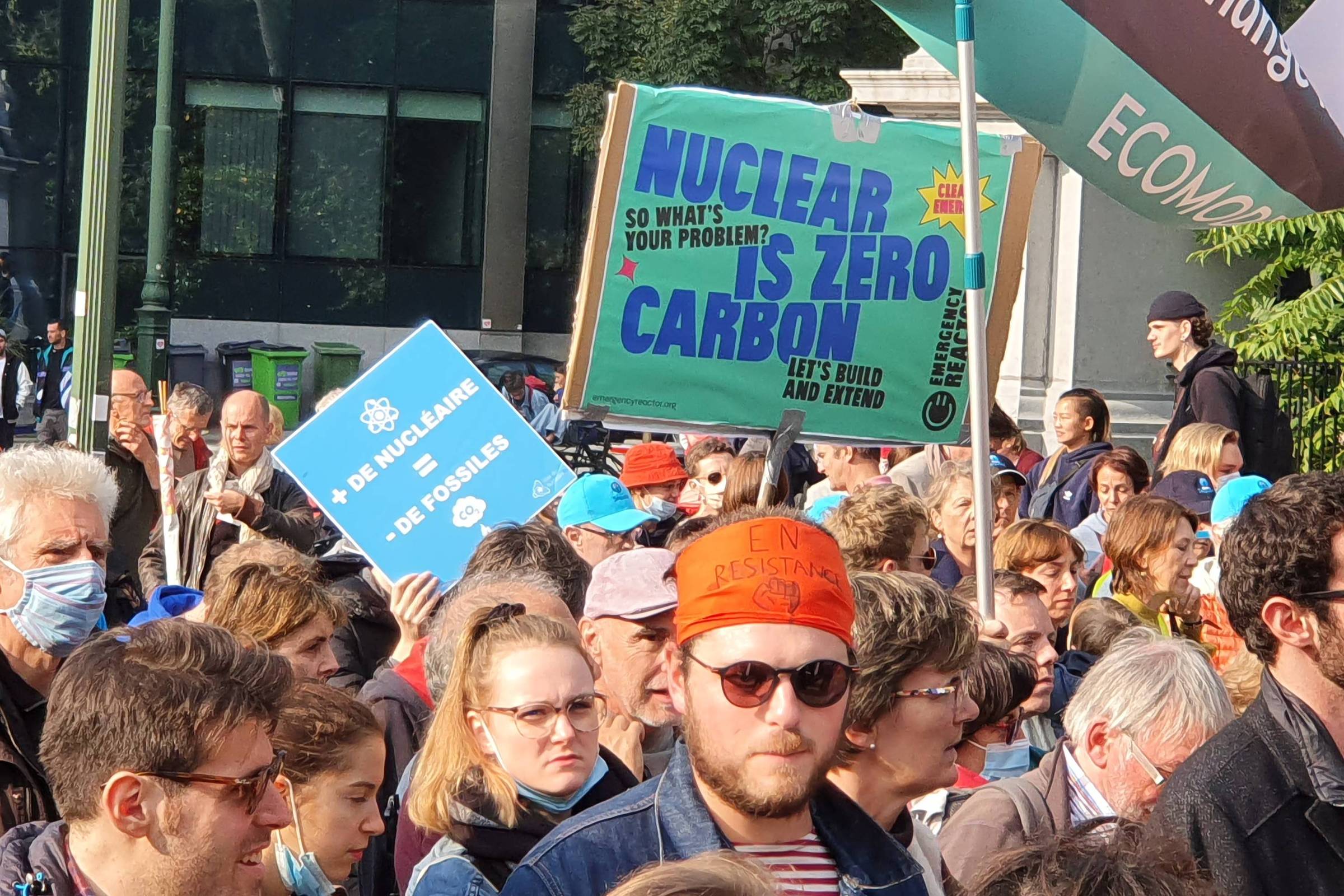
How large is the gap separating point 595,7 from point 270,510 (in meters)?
25.3

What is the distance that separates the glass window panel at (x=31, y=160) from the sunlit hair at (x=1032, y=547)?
28592 mm

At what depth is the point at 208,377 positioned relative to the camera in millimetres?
30969

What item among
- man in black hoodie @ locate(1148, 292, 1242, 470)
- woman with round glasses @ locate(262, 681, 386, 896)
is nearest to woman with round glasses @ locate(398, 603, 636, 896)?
woman with round glasses @ locate(262, 681, 386, 896)

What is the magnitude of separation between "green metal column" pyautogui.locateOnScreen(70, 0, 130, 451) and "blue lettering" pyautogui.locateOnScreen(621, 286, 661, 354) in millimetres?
3566

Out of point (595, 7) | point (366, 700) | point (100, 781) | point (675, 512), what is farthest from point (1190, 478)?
point (595, 7)

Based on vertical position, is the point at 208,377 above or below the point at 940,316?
below

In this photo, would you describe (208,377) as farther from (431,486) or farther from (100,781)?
(100,781)

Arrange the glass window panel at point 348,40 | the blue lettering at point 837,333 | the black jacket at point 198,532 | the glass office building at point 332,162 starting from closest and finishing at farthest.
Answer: the blue lettering at point 837,333 → the black jacket at point 198,532 → the glass office building at point 332,162 → the glass window panel at point 348,40

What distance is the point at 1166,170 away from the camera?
6.07 metres

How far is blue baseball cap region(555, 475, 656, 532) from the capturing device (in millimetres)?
6383

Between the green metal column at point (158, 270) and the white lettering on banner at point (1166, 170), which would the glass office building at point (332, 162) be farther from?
the white lettering on banner at point (1166, 170)

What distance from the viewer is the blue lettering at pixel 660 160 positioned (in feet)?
21.0

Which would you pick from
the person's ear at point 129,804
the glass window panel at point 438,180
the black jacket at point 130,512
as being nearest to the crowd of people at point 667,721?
the person's ear at point 129,804

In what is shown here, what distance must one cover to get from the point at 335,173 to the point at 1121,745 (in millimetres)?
30689
